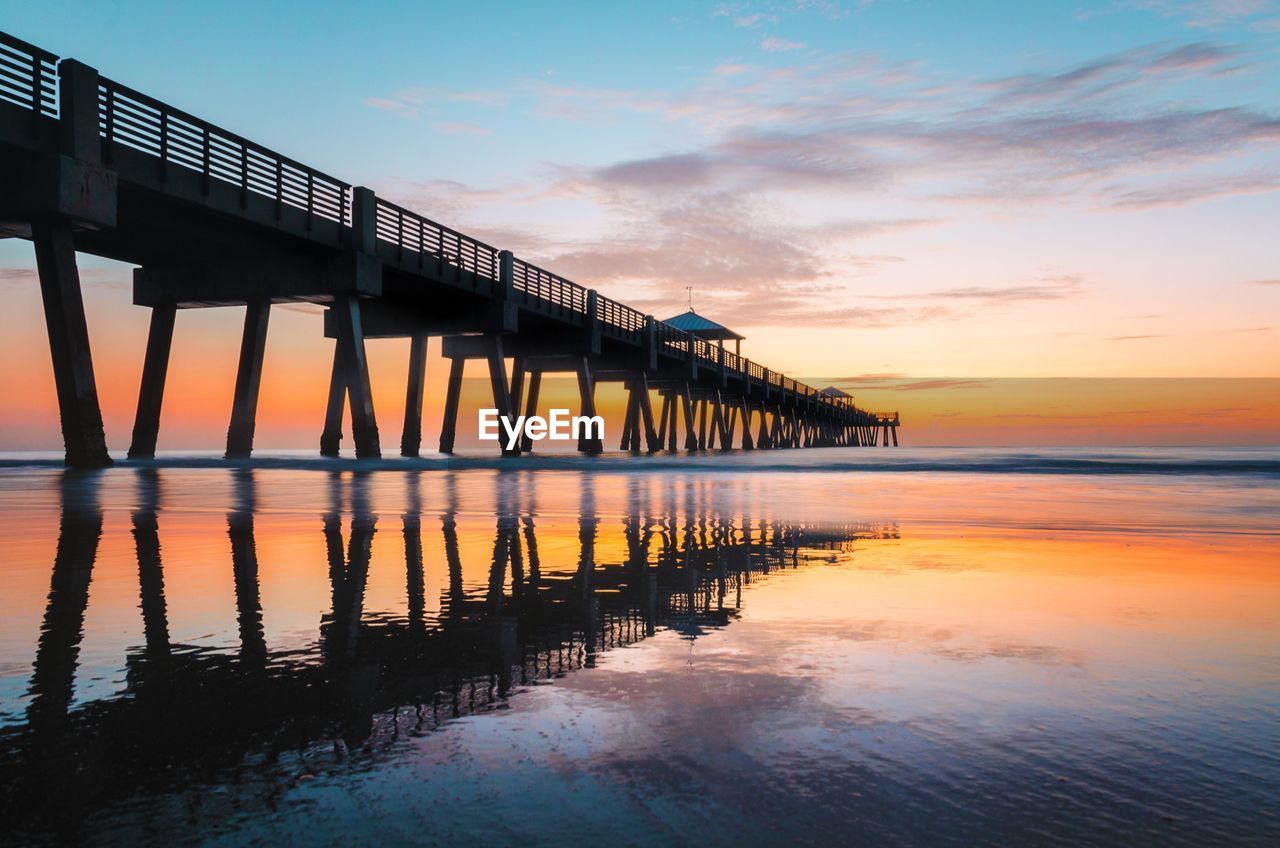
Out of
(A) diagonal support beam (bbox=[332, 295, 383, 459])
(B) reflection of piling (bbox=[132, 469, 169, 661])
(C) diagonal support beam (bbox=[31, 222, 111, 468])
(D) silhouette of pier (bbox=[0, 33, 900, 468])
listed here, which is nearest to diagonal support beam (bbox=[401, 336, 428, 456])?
(D) silhouette of pier (bbox=[0, 33, 900, 468])

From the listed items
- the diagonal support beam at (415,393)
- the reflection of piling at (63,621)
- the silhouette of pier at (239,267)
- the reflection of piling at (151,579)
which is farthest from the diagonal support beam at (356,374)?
the reflection of piling at (63,621)

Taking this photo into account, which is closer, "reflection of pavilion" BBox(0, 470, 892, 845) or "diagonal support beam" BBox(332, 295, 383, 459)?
"reflection of pavilion" BBox(0, 470, 892, 845)

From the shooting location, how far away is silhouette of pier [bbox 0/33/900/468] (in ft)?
63.8

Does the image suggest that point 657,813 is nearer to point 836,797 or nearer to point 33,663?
point 836,797

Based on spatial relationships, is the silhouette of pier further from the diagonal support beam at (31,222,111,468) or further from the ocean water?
the ocean water

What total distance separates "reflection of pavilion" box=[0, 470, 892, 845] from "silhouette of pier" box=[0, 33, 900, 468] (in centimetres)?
1405

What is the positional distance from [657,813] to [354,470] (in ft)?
76.5

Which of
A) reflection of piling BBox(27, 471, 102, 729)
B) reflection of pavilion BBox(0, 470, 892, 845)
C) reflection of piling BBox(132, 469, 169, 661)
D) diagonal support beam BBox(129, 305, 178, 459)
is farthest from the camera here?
diagonal support beam BBox(129, 305, 178, 459)

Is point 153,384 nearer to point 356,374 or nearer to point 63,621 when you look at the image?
point 356,374

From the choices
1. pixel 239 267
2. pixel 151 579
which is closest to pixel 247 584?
pixel 151 579

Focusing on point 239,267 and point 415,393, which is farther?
point 415,393

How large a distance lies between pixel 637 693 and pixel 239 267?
95.4 ft

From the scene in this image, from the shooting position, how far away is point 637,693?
3.38 meters

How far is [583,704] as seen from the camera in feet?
10.6
